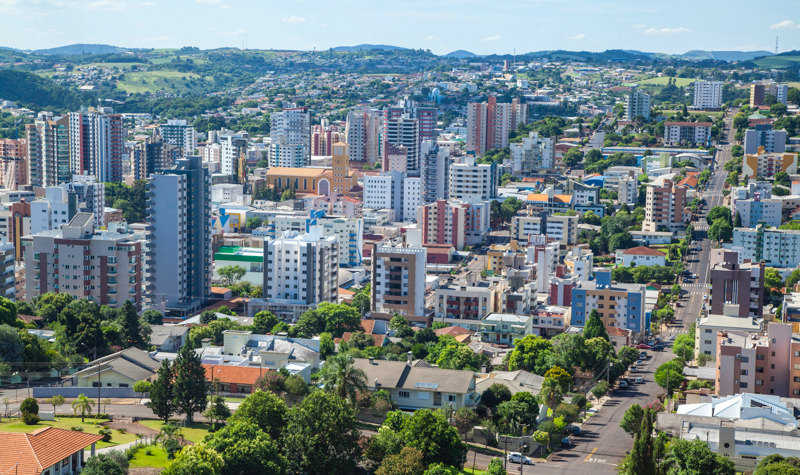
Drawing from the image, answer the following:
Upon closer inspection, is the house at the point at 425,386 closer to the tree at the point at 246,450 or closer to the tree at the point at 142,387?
the tree at the point at 142,387

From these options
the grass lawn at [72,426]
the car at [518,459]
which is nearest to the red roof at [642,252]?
the car at [518,459]

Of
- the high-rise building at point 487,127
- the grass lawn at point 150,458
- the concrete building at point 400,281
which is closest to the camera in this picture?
the grass lawn at point 150,458

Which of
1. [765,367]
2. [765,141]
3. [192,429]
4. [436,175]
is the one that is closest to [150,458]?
[192,429]

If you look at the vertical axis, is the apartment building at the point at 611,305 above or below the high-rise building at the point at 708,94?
below

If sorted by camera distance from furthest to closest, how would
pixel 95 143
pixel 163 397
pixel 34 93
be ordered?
pixel 34 93, pixel 95 143, pixel 163 397

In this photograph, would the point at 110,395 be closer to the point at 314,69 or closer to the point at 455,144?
the point at 455,144

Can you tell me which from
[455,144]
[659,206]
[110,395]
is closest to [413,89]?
[455,144]

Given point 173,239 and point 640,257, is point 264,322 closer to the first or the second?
point 173,239
